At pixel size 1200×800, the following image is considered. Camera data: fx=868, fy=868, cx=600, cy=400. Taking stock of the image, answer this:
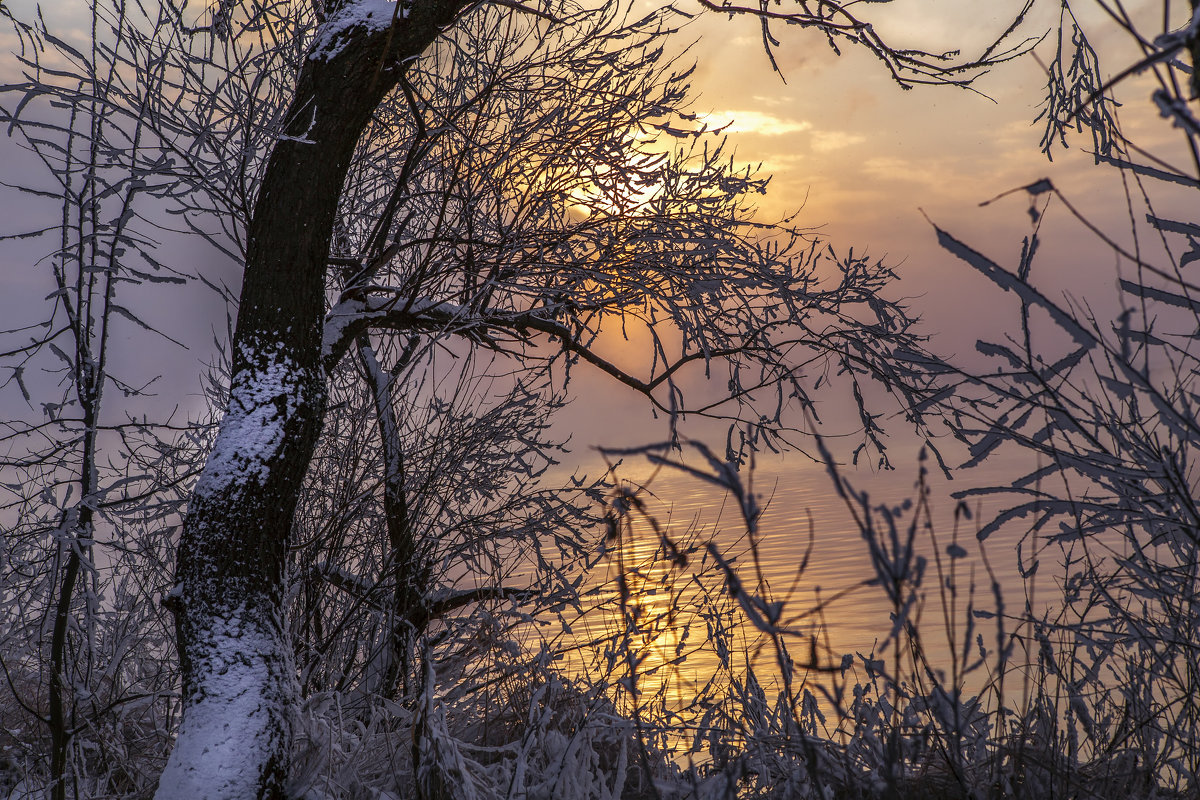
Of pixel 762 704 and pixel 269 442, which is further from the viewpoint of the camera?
pixel 762 704

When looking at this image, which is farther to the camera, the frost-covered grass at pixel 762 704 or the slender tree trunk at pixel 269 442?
the slender tree trunk at pixel 269 442

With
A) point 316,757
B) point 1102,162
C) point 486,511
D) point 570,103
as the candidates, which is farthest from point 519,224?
point 1102,162

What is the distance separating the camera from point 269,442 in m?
4.34

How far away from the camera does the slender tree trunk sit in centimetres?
400

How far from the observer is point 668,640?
520 cm

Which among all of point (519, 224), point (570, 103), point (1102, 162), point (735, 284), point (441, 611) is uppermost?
point (570, 103)

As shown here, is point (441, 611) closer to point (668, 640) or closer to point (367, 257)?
point (668, 640)

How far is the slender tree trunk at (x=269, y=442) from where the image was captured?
4000mm

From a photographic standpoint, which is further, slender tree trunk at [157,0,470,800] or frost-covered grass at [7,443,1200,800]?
slender tree trunk at [157,0,470,800]

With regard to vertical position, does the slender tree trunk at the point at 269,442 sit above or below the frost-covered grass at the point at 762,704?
above

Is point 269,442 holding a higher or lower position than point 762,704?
higher

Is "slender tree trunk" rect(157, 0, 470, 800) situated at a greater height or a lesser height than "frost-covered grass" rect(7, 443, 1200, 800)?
greater

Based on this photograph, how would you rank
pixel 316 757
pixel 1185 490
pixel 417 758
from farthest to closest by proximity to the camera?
pixel 316 757, pixel 417 758, pixel 1185 490

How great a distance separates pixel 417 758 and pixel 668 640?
1.79m
